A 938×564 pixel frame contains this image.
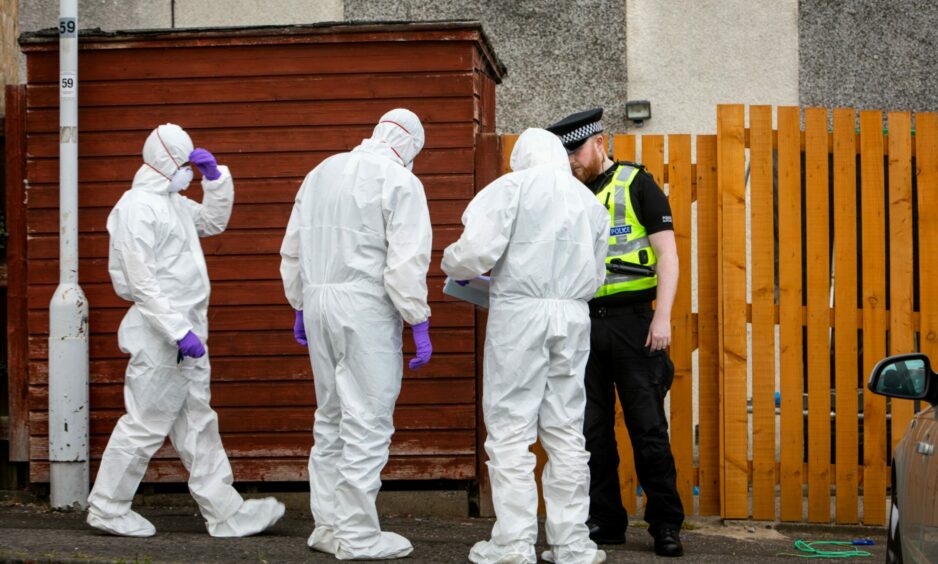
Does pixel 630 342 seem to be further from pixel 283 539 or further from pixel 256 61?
pixel 256 61

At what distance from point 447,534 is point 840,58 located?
6541mm

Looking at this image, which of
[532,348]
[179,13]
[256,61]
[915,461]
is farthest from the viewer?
[179,13]

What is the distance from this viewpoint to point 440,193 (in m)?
6.57

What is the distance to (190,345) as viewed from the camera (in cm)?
561

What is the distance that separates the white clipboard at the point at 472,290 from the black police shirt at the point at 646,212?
534 mm

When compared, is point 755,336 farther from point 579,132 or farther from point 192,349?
point 192,349

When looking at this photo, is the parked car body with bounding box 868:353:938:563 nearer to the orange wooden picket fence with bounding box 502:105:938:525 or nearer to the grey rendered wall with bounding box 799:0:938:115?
the orange wooden picket fence with bounding box 502:105:938:525

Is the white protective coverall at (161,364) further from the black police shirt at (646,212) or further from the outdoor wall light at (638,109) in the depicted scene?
the outdoor wall light at (638,109)

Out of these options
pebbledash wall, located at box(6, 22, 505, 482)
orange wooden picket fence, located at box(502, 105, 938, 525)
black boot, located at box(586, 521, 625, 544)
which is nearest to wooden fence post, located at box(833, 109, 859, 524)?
orange wooden picket fence, located at box(502, 105, 938, 525)

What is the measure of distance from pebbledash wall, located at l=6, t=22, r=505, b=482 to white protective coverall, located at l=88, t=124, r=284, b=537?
729 millimetres

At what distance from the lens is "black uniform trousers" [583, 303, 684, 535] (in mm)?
5516

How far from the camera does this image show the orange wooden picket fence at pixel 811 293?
20.5ft

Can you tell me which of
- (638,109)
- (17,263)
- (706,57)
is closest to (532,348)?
(17,263)

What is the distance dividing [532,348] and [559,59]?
240 inches
